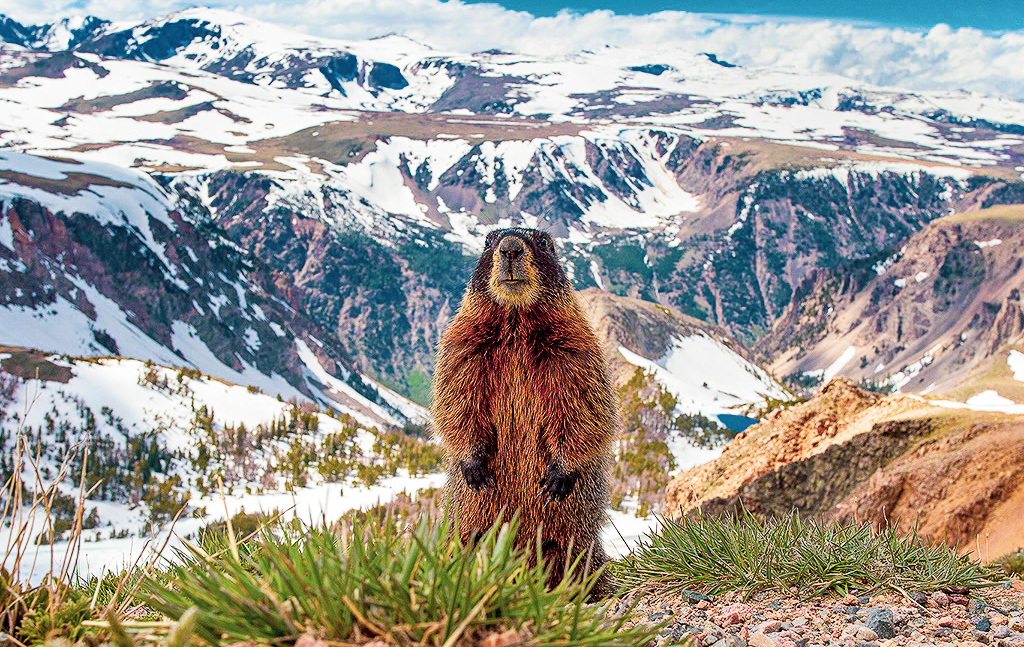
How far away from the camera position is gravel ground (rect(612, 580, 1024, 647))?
5508 mm

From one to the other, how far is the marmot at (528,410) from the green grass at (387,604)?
10.7 feet

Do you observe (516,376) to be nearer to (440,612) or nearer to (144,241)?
(440,612)

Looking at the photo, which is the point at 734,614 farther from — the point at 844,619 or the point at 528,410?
the point at 528,410

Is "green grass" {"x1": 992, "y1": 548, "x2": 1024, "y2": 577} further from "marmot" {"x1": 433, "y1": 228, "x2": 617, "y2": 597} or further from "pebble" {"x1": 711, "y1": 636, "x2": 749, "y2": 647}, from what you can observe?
"pebble" {"x1": 711, "y1": 636, "x2": 749, "y2": 647}

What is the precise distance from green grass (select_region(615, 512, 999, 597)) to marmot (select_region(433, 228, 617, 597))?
0.84 metres

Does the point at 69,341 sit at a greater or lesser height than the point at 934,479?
lesser

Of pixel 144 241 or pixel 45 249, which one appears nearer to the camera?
pixel 45 249

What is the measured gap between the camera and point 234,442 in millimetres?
70562

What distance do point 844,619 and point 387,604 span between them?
414cm

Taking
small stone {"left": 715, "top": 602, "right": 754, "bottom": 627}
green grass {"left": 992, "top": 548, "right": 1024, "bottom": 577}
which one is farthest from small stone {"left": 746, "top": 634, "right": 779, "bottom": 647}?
green grass {"left": 992, "top": 548, "right": 1024, "bottom": 577}

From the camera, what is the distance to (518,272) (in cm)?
742

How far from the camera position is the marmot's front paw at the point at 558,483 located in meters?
7.06

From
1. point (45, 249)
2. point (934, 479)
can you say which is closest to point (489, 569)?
point (934, 479)

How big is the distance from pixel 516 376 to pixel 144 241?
211655 mm
